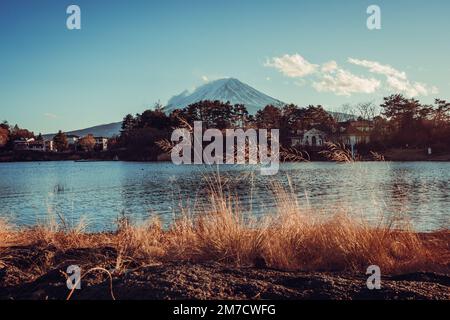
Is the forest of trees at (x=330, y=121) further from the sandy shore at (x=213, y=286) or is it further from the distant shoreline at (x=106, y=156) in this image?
the sandy shore at (x=213, y=286)

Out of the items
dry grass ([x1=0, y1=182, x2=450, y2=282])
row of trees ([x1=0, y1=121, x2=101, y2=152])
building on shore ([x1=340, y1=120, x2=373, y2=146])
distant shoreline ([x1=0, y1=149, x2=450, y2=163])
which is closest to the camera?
dry grass ([x1=0, y1=182, x2=450, y2=282])

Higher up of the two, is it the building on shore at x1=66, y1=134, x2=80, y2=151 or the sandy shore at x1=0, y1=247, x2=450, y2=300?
the building on shore at x1=66, y1=134, x2=80, y2=151

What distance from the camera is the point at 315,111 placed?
7838cm

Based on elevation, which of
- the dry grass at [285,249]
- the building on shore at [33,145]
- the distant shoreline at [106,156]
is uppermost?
the building on shore at [33,145]

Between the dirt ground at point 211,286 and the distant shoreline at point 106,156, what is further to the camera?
the distant shoreline at point 106,156

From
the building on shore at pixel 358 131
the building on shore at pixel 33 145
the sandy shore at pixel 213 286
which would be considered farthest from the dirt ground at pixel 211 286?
the building on shore at pixel 33 145

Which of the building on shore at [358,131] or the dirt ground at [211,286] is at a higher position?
the building on shore at [358,131]

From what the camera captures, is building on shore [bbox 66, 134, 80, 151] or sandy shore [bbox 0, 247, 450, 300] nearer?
sandy shore [bbox 0, 247, 450, 300]

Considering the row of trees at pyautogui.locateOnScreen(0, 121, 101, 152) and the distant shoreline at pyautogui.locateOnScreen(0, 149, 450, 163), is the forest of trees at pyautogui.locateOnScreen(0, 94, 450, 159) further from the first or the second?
the row of trees at pyautogui.locateOnScreen(0, 121, 101, 152)

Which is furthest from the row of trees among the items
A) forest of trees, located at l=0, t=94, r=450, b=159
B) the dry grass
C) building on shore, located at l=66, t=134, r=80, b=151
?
the dry grass

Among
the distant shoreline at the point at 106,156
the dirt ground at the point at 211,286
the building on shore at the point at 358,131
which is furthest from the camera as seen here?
the building on shore at the point at 358,131

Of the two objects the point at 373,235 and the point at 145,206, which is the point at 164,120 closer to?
the point at 145,206

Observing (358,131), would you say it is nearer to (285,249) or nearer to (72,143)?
(285,249)
